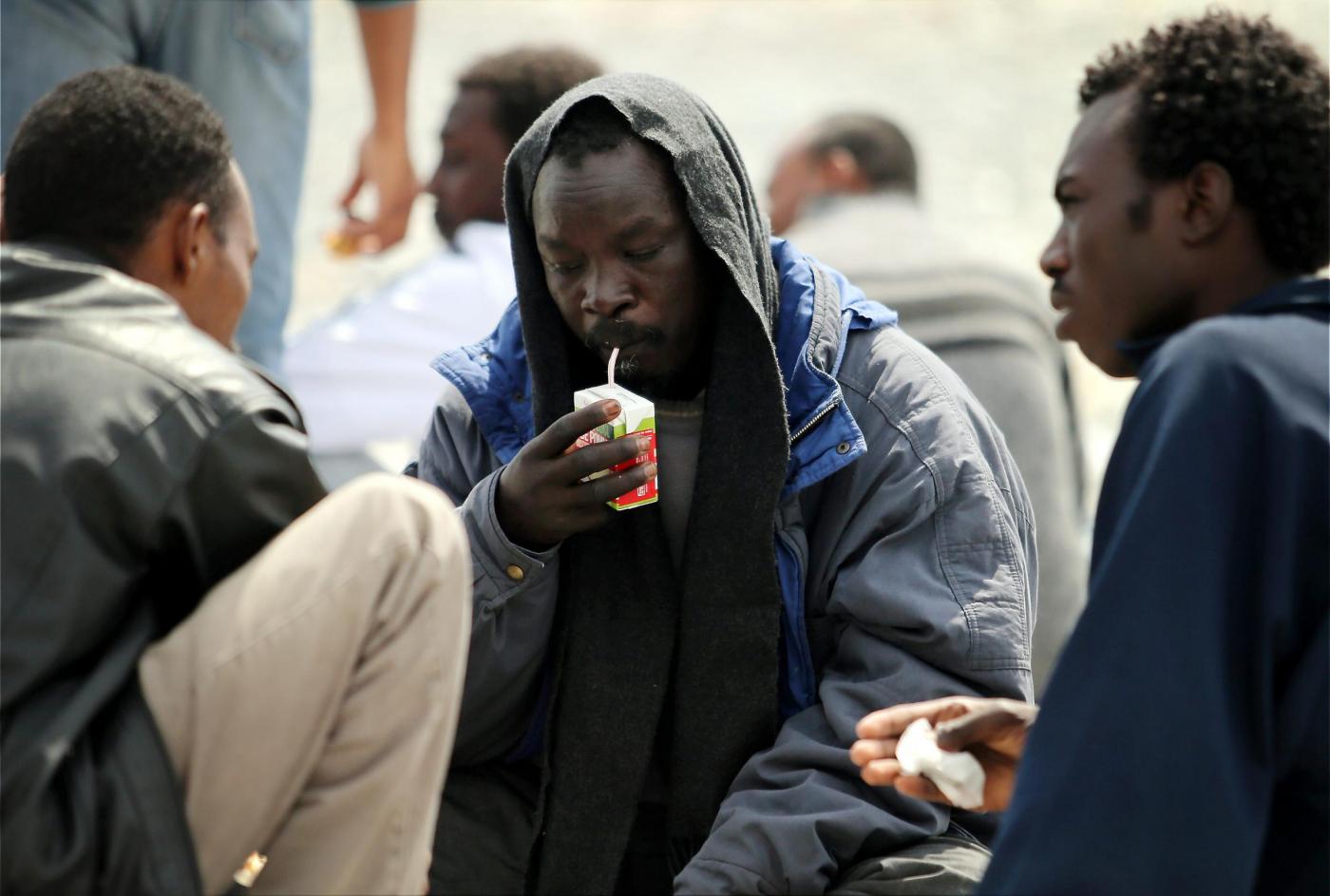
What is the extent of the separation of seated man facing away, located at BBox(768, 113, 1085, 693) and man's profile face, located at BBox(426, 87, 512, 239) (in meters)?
0.94

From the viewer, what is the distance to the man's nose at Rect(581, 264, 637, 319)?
2.86 meters

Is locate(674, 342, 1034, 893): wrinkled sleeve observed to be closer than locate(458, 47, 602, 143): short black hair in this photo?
Yes

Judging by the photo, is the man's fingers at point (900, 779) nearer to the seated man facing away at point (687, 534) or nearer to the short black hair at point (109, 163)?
the seated man facing away at point (687, 534)

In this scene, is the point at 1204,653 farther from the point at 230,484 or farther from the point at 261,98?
the point at 261,98

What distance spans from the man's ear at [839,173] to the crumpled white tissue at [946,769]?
12.1 feet

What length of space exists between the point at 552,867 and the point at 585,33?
10407 millimetres

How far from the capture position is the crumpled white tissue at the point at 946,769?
230 cm

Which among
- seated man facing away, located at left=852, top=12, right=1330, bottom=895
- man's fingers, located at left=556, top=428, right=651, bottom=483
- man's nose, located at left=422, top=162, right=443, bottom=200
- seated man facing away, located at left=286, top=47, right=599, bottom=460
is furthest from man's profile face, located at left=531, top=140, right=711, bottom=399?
man's nose, located at left=422, top=162, right=443, bottom=200

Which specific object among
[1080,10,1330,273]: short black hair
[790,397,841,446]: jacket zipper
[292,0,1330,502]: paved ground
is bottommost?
[292,0,1330,502]: paved ground

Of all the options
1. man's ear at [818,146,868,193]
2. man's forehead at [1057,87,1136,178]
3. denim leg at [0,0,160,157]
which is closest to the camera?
man's forehead at [1057,87,1136,178]

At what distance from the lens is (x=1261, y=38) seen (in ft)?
8.16

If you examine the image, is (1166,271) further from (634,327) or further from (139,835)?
(139,835)

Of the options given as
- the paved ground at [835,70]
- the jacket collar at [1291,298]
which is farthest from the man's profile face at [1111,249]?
the paved ground at [835,70]

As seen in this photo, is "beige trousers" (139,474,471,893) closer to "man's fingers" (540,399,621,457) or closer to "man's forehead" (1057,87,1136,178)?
"man's fingers" (540,399,621,457)
